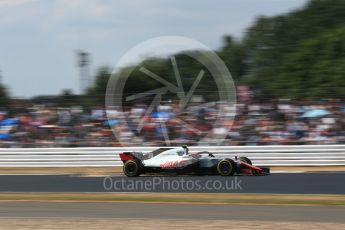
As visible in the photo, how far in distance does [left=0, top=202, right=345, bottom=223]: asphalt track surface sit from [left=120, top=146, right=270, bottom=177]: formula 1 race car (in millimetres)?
4467

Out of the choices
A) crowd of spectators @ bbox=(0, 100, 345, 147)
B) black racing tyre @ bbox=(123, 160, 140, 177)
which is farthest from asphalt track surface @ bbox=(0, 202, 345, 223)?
crowd of spectators @ bbox=(0, 100, 345, 147)

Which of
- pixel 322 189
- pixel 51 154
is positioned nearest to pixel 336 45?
pixel 51 154

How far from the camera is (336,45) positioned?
1747 inches

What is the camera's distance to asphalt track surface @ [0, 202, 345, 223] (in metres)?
8.88

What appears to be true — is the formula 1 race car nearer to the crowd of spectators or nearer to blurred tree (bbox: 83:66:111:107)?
the crowd of spectators

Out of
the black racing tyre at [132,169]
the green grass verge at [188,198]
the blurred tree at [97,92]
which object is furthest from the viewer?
the blurred tree at [97,92]

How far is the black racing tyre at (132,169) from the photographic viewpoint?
14992 mm

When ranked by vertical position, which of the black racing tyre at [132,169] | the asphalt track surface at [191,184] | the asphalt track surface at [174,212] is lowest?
the asphalt track surface at [174,212]

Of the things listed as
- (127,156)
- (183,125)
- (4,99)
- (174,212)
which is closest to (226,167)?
(127,156)

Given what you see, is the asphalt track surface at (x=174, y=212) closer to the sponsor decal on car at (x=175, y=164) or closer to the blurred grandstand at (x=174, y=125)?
the sponsor decal on car at (x=175, y=164)

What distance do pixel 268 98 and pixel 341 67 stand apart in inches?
931

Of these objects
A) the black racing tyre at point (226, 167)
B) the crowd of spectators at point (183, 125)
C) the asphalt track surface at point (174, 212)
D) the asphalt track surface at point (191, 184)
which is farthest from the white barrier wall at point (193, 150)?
the asphalt track surface at point (174, 212)

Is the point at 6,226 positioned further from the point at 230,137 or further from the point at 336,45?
the point at 336,45

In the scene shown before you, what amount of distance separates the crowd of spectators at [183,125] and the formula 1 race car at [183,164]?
6.44 feet
